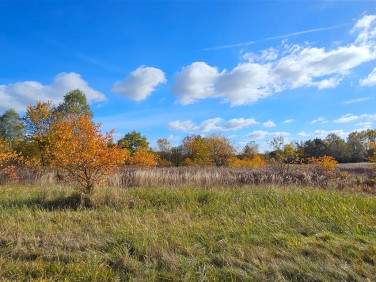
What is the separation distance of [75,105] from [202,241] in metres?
30.6

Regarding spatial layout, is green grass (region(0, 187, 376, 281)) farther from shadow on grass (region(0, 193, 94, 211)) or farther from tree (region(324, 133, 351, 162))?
tree (region(324, 133, 351, 162))

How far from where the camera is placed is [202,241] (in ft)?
13.4

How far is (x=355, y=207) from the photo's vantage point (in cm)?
543

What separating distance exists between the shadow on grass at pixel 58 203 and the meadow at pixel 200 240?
0.13 m

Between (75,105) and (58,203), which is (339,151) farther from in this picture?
(58,203)

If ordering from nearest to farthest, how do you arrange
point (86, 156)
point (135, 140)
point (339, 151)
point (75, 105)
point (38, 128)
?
point (86, 156) < point (38, 128) < point (75, 105) < point (135, 140) < point (339, 151)

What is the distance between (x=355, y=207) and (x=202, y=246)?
12.6ft

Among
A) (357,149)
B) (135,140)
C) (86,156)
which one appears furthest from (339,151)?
(86,156)

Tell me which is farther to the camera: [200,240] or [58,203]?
[58,203]

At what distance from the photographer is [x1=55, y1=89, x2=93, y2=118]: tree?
30000mm

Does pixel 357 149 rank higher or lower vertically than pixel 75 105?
lower

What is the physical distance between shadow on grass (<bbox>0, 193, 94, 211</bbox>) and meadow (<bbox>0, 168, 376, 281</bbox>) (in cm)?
13

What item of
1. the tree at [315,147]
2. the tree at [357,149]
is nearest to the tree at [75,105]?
the tree at [315,147]

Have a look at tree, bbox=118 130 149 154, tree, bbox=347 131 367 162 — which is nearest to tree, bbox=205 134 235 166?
tree, bbox=118 130 149 154
